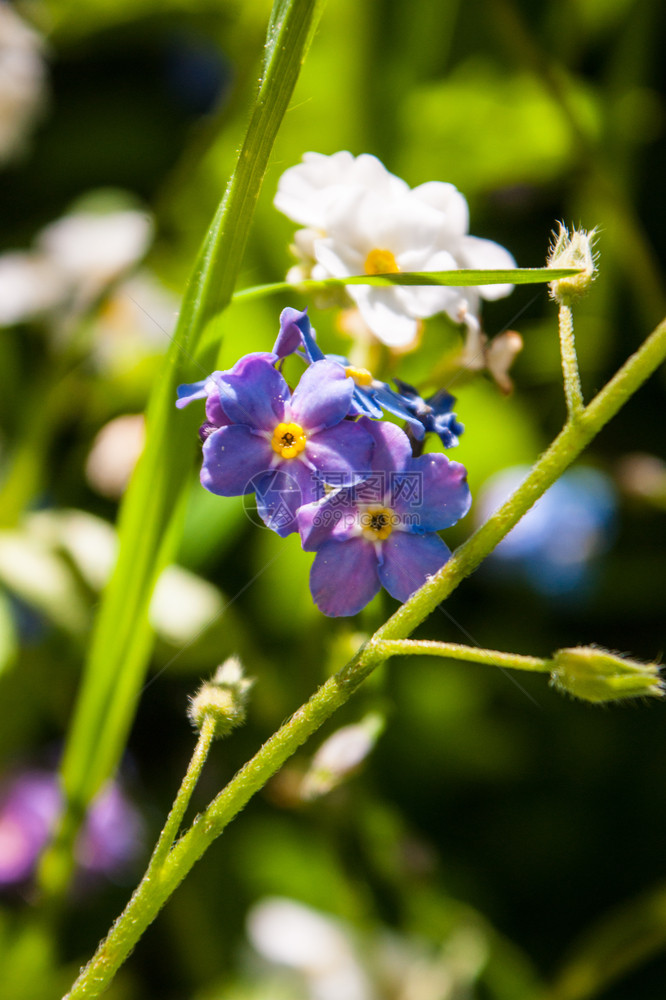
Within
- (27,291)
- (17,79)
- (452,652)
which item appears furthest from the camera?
(17,79)

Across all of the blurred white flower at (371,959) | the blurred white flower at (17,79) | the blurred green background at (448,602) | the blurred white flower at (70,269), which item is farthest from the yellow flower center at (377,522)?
the blurred white flower at (17,79)

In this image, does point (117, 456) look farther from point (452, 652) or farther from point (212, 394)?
point (452, 652)

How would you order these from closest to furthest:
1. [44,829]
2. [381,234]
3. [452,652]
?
[452,652]
[381,234]
[44,829]

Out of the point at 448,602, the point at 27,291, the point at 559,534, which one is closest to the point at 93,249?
the point at 27,291

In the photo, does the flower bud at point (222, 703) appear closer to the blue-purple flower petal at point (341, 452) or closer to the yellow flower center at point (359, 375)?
the blue-purple flower petal at point (341, 452)

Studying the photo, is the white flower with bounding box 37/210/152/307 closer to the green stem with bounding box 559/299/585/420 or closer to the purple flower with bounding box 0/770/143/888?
the purple flower with bounding box 0/770/143/888

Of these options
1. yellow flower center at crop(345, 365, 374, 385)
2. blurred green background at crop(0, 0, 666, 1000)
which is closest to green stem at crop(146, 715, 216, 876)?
yellow flower center at crop(345, 365, 374, 385)

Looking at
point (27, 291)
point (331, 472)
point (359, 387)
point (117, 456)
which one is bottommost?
point (331, 472)

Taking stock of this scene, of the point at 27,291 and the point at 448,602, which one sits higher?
the point at 27,291
